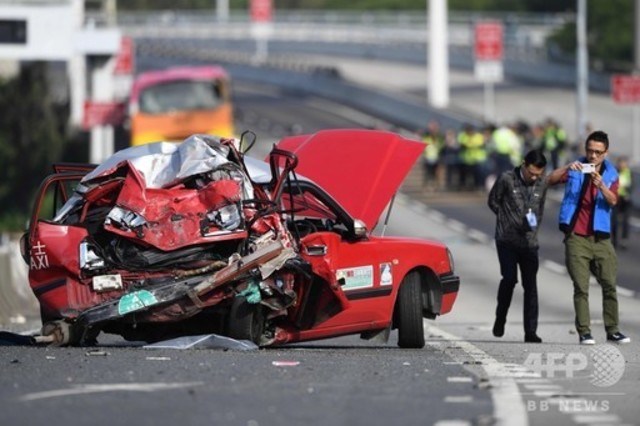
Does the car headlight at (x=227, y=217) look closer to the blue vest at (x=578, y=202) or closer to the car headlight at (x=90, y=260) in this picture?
the car headlight at (x=90, y=260)

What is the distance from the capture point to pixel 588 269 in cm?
1555

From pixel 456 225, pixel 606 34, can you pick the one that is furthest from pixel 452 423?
pixel 606 34

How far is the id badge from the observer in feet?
52.1

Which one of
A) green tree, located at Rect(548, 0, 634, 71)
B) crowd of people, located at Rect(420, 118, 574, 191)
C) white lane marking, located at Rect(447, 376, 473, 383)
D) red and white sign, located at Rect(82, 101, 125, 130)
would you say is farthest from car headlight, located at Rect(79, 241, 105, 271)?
green tree, located at Rect(548, 0, 634, 71)

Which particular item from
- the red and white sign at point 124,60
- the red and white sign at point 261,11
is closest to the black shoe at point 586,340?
the red and white sign at point 124,60

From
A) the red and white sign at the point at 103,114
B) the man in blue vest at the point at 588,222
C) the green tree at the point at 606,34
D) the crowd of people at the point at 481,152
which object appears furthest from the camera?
the green tree at the point at 606,34

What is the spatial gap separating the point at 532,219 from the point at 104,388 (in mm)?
6513

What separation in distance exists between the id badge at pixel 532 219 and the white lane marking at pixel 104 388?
605cm

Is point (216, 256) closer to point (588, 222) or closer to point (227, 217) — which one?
point (227, 217)

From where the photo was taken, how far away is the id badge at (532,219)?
52.1 feet

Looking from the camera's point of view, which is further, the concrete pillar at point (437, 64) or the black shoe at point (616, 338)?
the concrete pillar at point (437, 64)

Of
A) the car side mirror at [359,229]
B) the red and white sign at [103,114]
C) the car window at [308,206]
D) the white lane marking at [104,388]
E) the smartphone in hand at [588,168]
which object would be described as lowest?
the red and white sign at [103,114]

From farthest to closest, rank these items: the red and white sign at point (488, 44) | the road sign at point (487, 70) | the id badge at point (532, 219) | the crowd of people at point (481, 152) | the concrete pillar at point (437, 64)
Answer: the concrete pillar at point (437, 64), the red and white sign at point (488, 44), the road sign at point (487, 70), the crowd of people at point (481, 152), the id badge at point (532, 219)

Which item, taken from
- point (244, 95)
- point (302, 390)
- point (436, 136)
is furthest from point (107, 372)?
point (244, 95)
